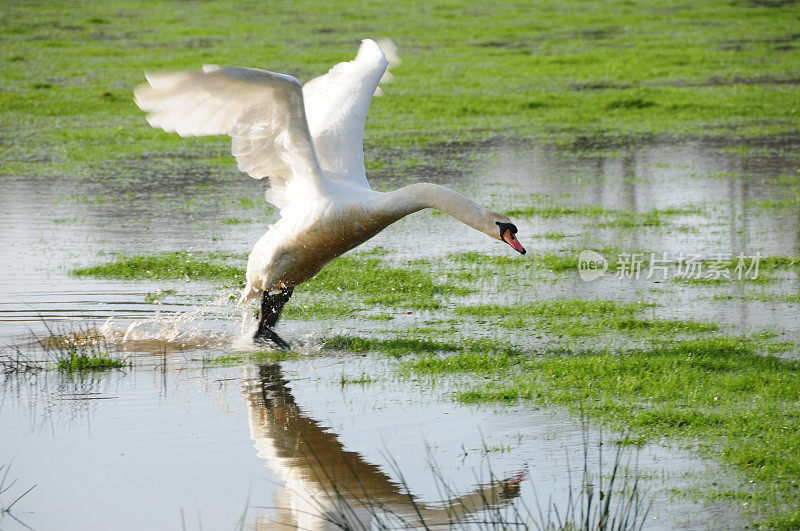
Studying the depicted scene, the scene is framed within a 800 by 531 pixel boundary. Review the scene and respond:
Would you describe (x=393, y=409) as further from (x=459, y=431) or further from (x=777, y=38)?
(x=777, y=38)

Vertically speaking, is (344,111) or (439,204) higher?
(344,111)

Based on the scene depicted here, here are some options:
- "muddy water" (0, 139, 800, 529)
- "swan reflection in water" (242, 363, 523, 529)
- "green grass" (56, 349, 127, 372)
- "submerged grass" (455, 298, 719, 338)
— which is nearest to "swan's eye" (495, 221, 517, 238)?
"muddy water" (0, 139, 800, 529)

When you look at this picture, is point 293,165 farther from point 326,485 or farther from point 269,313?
point 326,485

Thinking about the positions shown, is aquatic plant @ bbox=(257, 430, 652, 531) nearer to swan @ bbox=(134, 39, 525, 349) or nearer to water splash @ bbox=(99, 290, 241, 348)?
swan @ bbox=(134, 39, 525, 349)

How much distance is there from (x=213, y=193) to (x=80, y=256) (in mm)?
3249

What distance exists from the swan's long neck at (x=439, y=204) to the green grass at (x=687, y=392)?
96 centimetres

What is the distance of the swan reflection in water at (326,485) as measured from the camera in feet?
17.3

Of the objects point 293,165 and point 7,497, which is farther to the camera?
point 293,165

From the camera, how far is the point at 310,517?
5332mm

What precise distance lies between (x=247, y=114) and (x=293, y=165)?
529 mm

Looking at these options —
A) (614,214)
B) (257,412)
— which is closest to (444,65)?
(614,214)

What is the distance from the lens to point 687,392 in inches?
272

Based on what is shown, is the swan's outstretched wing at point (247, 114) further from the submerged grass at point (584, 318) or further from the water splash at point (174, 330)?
the submerged grass at point (584, 318)

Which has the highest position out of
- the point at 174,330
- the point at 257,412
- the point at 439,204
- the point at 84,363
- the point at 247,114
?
the point at 247,114
